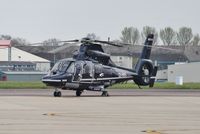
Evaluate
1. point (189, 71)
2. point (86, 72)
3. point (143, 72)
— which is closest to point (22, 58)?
point (189, 71)

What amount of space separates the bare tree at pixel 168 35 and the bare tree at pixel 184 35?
182 cm

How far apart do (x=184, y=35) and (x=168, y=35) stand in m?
5.07

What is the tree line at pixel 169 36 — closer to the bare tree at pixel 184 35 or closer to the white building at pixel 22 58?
the bare tree at pixel 184 35

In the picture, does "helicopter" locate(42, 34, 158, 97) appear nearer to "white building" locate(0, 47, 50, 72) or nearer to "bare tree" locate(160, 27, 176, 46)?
"white building" locate(0, 47, 50, 72)

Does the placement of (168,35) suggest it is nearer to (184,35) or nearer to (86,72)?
(184,35)

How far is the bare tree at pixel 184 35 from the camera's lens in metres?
181

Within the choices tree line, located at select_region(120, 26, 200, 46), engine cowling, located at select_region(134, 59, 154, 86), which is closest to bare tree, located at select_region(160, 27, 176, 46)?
tree line, located at select_region(120, 26, 200, 46)

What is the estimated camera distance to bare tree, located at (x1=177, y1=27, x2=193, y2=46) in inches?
7121

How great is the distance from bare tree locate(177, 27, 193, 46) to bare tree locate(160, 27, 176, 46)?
1818mm

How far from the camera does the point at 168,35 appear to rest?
184875 mm

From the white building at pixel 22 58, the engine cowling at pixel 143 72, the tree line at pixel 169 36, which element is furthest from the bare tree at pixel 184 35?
the engine cowling at pixel 143 72
